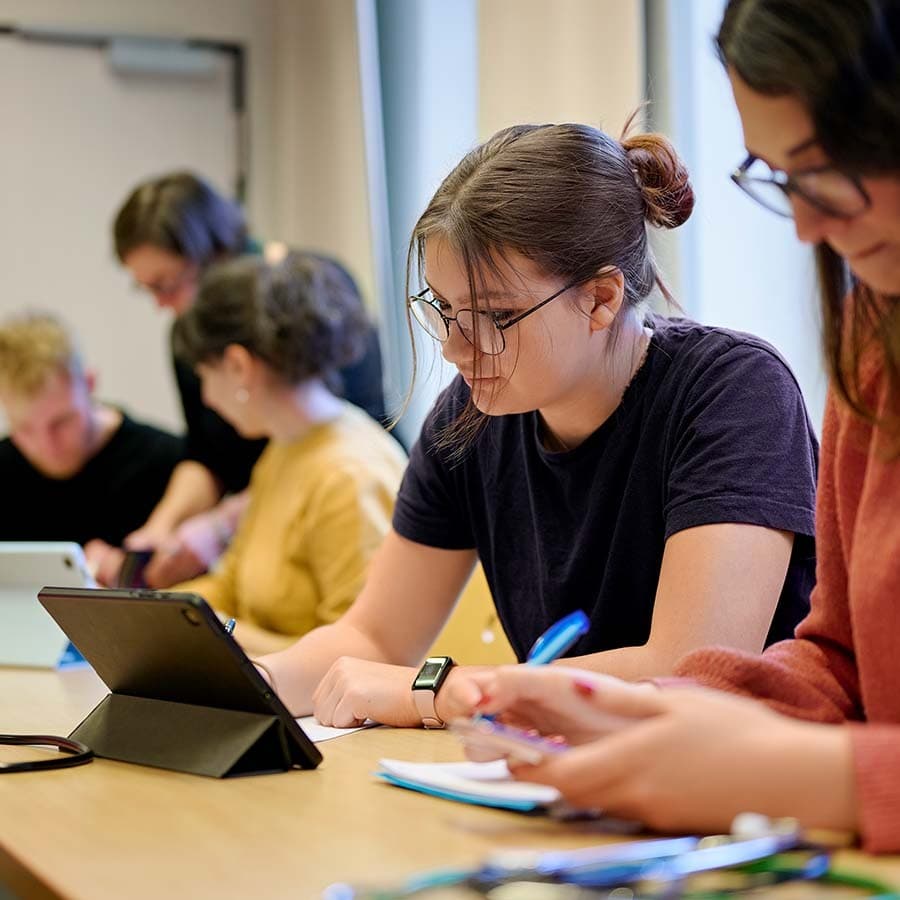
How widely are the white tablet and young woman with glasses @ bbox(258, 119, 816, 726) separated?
0.54m

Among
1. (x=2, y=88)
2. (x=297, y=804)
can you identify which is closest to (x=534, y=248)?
(x=297, y=804)

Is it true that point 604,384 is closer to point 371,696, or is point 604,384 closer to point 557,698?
point 371,696

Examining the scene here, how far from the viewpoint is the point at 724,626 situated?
1.30 meters

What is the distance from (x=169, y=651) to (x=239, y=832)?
0.26 m

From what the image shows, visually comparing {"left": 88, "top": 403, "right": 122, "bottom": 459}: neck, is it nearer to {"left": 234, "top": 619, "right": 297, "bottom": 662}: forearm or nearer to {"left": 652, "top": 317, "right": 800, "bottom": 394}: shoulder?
{"left": 234, "top": 619, "right": 297, "bottom": 662}: forearm

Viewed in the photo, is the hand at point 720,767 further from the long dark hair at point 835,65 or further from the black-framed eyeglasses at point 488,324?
→ the black-framed eyeglasses at point 488,324

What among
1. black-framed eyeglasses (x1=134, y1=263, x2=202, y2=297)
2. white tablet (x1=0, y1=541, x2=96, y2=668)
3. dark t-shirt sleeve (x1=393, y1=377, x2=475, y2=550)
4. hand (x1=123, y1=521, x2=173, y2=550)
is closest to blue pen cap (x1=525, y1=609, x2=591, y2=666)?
dark t-shirt sleeve (x1=393, y1=377, x2=475, y2=550)

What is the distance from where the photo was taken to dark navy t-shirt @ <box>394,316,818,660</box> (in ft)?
4.46

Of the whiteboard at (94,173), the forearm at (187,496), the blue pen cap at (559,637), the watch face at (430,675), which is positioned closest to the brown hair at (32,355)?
the forearm at (187,496)

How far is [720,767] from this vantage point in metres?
0.84

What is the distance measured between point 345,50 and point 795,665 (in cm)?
318

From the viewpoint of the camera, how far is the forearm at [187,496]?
3.03 m

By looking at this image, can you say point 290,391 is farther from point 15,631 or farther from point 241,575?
point 15,631

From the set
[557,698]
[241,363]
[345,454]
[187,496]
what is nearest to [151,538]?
[187,496]
